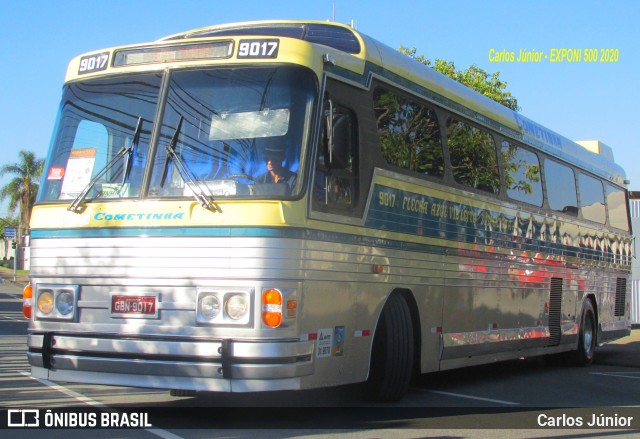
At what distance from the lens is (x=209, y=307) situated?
717 centimetres

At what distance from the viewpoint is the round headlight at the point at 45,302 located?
25.9 ft

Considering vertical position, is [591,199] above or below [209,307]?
above

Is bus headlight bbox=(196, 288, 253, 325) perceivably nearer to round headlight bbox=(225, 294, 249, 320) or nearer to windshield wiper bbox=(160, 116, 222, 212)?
round headlight bbox=(225, 294, 249, 320)

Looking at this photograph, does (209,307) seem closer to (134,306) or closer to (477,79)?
(134,306)

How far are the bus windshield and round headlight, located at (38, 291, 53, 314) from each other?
0.94 meters

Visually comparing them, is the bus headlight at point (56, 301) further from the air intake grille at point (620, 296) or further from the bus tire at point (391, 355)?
the air intake grille at point (620, 296)

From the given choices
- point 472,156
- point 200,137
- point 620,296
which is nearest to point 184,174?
point 200,137

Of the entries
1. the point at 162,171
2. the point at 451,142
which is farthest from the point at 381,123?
the point at 162,171

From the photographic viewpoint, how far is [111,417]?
7969 millimetres

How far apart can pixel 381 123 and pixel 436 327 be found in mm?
2708

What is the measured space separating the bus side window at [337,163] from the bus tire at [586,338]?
8637 mm

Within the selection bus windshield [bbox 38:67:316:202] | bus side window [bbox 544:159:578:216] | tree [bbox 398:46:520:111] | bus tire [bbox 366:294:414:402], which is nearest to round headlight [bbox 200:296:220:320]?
bus windshield [bbox 38:67:316:202]

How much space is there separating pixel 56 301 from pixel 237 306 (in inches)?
76.3

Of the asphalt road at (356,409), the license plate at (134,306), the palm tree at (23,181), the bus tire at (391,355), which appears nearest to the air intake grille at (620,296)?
the asphalt road at (356,409)
